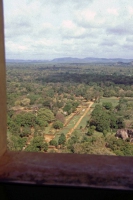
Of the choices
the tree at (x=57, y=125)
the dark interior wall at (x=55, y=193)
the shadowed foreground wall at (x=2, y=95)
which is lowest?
the tree at (x=57, y=125)

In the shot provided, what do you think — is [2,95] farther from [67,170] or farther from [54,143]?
[54,143]

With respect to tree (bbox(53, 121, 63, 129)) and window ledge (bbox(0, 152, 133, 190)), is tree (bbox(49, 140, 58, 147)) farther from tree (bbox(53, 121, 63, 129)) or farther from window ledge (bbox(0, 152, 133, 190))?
window ledge (bbox(0, 152, 133, 190))

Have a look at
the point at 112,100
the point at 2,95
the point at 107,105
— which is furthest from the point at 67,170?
the point at 112,100

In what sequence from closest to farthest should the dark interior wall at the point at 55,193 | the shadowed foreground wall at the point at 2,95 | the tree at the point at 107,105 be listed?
the dark interior wall at the point at 55,193
the shadowed foreground wall at the point at 2,95
the tree at the point at 107,105

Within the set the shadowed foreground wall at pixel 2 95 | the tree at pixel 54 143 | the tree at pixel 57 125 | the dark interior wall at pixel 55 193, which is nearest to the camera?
the dark interior wall at pixel 55 193

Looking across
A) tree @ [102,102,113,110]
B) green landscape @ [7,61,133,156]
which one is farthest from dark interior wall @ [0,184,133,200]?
tree @ [102,102,113,110]

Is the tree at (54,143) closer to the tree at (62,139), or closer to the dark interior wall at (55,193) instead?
the tree at (62,139)

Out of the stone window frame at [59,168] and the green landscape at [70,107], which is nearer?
the stone window frame at [59,168]

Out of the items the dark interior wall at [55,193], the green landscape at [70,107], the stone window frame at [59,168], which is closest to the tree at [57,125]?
the green landscape at [70,107]
